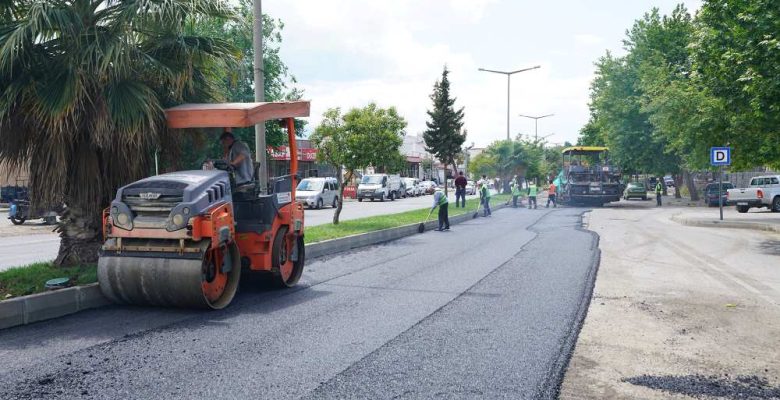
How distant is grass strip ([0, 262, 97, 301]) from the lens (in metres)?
7.11

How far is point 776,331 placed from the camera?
6.52m

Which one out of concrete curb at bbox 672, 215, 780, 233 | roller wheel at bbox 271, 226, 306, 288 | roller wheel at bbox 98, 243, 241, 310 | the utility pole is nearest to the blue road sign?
concrete curb at bbox 672, 215, 780, 233

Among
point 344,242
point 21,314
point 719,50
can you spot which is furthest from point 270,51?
point 21,314

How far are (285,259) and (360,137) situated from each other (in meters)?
10.2

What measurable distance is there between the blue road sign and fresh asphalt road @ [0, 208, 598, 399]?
12636mm

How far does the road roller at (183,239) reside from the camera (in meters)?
6.70

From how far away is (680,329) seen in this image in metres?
6.61

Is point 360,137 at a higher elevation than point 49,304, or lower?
higher

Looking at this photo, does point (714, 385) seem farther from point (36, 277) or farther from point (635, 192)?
point (635, 192)

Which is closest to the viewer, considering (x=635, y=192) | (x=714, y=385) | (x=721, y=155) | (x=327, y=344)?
(x=714, y=385)

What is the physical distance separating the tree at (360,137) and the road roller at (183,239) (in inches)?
422

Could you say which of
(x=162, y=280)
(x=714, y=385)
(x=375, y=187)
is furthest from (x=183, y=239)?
(x=375, y=187)

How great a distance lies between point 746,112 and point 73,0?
13549 millimetres

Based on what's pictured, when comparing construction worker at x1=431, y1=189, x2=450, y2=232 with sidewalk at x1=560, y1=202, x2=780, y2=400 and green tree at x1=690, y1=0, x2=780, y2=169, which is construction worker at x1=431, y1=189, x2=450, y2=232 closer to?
sidewalk at x1=560, y1=202, x2=780, y2=400
